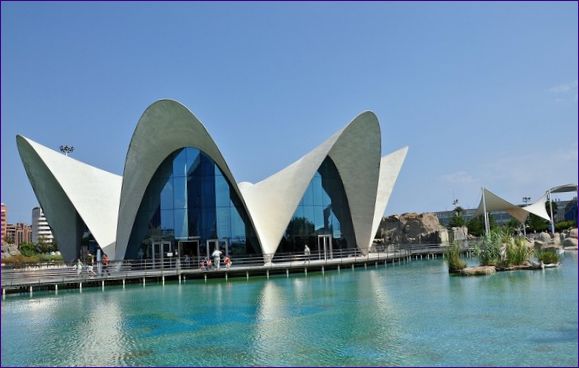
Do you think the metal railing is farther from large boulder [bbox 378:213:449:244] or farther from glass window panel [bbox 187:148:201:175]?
large boulder [bbox 378:213:449:244]

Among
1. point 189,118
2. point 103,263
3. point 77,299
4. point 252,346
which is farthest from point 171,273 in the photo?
point 252,346

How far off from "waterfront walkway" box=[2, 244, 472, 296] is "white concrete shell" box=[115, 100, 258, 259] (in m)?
2.78

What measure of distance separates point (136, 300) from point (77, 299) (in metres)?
2.66

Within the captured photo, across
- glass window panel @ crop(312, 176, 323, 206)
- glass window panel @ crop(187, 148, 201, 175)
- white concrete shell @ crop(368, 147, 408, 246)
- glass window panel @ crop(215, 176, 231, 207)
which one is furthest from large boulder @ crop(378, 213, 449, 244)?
glass window panel @ crop(187, 148, 201, 175)

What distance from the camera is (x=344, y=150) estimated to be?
29.9m

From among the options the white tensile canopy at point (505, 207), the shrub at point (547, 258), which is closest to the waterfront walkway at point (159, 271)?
the shrub at point (547, 258)

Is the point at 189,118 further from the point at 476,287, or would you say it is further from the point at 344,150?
the point at 476,287

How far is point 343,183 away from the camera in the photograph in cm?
3122

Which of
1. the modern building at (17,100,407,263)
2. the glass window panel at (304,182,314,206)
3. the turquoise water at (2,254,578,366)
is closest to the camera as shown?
the turquoise water at (2,254,578,366)

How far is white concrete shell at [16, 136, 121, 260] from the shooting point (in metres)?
25.9

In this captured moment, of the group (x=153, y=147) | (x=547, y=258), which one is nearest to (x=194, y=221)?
(x=153, y=147)

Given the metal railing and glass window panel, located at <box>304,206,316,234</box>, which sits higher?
glass window panel, located at <box>304,206,316,234</box>

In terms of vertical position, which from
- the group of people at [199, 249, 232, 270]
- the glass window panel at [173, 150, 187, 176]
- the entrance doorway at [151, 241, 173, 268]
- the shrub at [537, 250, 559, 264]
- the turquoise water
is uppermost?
the glass window panel at [173, 150, 187, 176]

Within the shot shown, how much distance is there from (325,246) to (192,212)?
7857 millimetres
